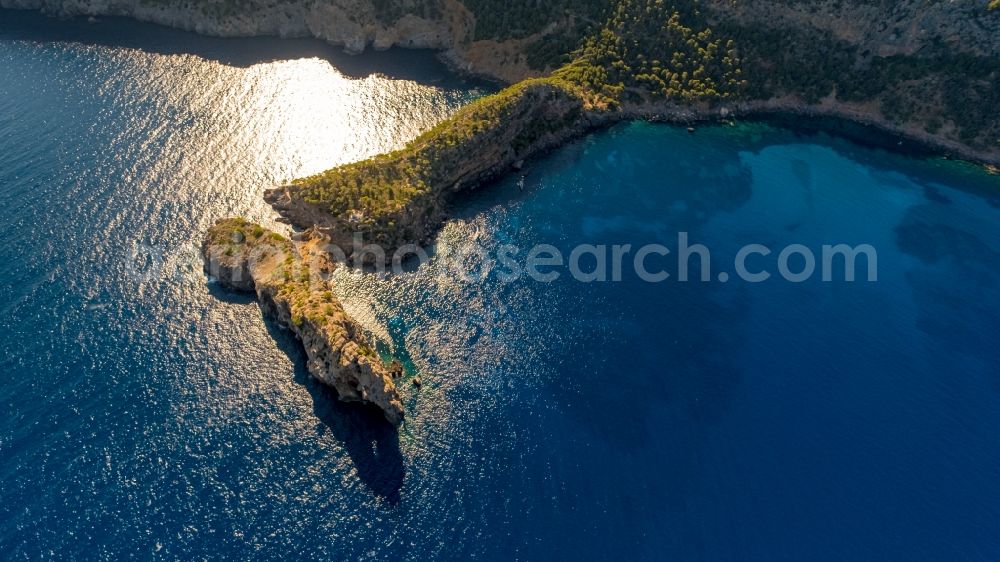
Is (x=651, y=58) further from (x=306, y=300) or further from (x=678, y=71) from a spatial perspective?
(x=306, y=300)

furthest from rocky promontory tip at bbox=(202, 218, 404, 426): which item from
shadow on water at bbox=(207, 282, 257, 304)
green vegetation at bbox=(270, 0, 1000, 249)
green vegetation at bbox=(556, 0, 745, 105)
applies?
green vegetation at bbox=(556, 0, 745, 105)

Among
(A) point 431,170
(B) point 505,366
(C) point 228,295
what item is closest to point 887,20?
(A) point 431,170

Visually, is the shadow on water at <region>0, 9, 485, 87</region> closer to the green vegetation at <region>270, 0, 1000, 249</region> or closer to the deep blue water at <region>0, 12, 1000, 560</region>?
the green vegetation at <region>270, 0, 1000, 249</region>

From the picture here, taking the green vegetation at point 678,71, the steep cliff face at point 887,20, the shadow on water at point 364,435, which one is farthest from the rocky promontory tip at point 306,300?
the steep cliff face at point 887,20

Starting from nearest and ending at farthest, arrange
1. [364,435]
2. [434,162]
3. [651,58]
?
[364,435] < [434,162] < [651,58]

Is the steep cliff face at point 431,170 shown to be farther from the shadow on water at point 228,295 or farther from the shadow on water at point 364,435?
the shadow on water at point 364,435

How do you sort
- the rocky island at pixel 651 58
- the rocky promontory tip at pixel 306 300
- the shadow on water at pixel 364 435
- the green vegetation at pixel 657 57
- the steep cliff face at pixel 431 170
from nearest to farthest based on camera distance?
the shadow on water at pixel 364 435 → the rocky promontory tip at pixel 306 300 → the steep cliff face at pixel 431 170 → the rocky island at pixel 651 58 → the green vegetation at pixel 657 57
